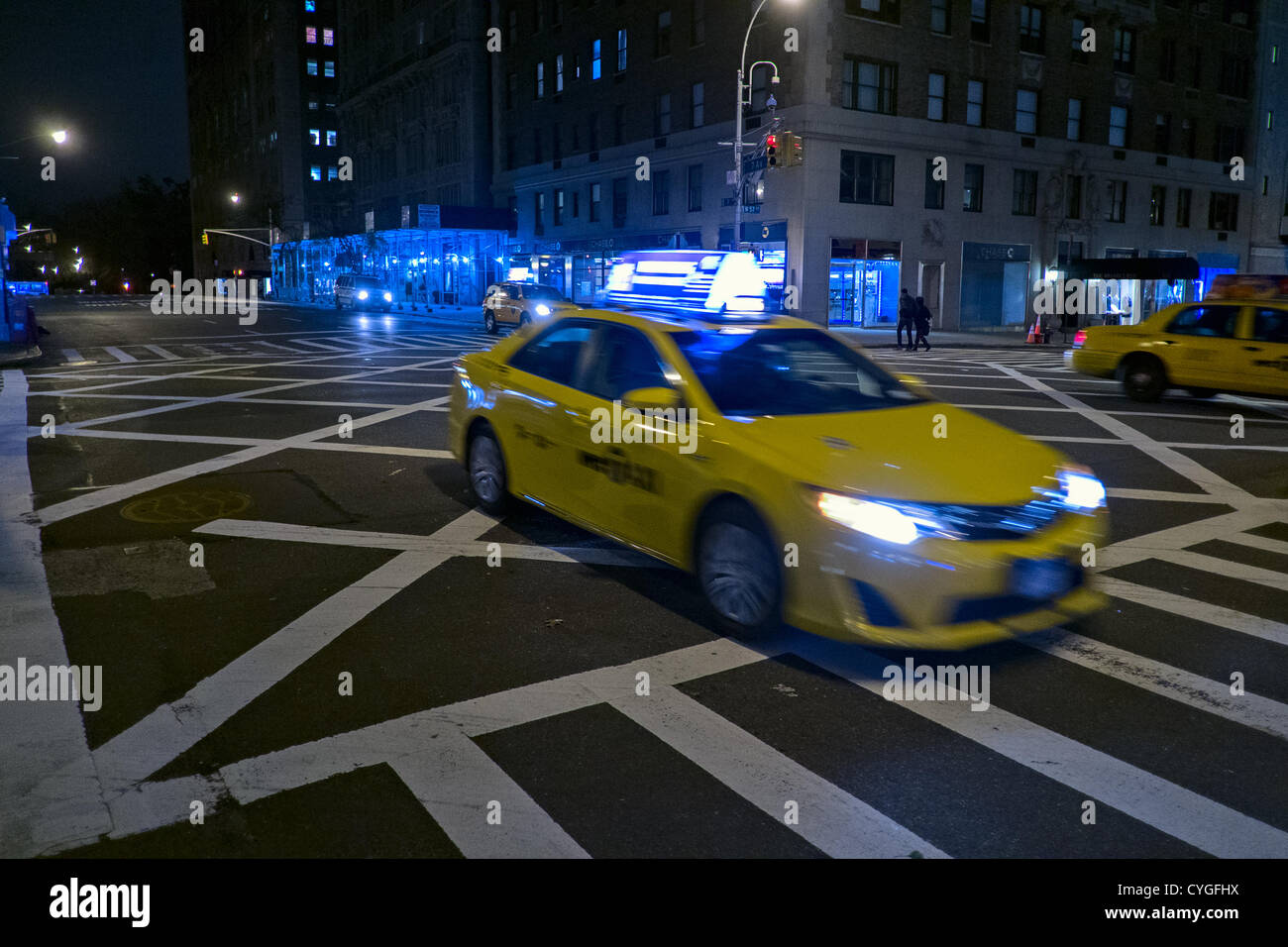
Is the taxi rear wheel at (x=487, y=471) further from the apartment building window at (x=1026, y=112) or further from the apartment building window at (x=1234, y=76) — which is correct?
the apartment building window at (x=1234, y=76)

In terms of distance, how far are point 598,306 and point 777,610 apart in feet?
10.2

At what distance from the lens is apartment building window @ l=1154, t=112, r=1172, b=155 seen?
46.3 meters

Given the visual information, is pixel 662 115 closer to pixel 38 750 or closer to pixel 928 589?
pixel 928 589

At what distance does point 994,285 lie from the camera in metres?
41.7

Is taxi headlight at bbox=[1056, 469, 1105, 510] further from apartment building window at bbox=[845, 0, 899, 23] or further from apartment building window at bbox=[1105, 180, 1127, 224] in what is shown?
apartment building window at bbox=[1105, 180, 1127, 224]

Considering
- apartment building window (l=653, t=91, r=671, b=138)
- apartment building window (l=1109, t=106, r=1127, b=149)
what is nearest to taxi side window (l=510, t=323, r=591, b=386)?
apartment building window (l=653, t=91, r=671, b=138)

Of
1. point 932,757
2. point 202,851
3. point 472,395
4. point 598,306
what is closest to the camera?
point 202,851

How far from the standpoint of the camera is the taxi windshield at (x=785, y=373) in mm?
6074

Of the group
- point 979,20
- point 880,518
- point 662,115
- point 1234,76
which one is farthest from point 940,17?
point 880,518

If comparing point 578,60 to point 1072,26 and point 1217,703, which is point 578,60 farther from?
point 1217,703

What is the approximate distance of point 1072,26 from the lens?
42.1 meters

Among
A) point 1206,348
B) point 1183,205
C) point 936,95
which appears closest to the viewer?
point 1206,348

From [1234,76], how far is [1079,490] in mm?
53770
